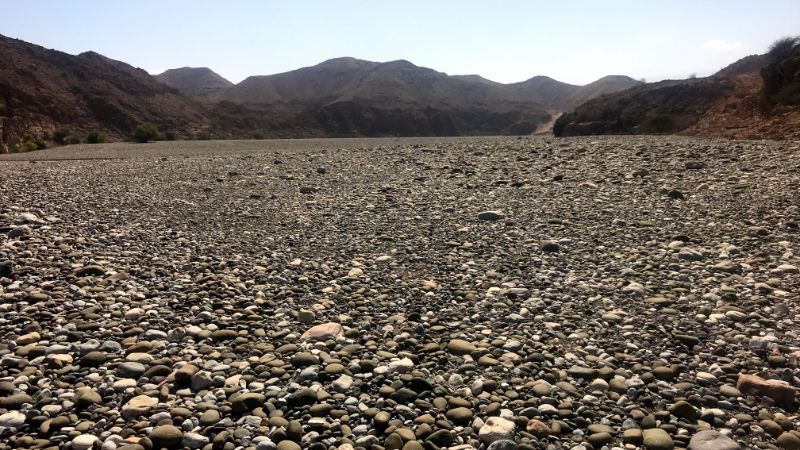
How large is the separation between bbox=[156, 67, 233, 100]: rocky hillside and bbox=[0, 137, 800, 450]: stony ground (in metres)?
105

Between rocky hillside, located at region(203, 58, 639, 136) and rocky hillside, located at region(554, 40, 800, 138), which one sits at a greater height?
rocky hillside, located at region(203, 58, 639, 136)

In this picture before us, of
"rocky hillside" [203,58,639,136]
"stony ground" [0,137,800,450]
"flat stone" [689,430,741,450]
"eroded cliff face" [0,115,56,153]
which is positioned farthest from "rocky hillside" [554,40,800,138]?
"rocky hillside" [203,58,639,136]

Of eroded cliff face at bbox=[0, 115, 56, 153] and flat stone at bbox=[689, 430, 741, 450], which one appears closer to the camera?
flat stone at bbox=[689, 430, 741, 450]

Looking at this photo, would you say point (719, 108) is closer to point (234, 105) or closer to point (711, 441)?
point (711, 441)

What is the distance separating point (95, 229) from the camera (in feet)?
24.3

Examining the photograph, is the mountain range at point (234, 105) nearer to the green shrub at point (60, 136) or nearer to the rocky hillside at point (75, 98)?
the rocky hillside at point (75, 98)

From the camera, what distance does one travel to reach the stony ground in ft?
10.3

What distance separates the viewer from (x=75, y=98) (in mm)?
47094

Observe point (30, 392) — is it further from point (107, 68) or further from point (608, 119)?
point (107, 68)

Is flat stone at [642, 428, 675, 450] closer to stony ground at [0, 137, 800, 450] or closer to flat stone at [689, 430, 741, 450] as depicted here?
stony ground at [0, 137, 800, 450]

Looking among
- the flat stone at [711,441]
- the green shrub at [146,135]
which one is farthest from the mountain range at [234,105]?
the flat stone at [711,441]

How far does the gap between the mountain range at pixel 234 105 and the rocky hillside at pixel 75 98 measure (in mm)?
98

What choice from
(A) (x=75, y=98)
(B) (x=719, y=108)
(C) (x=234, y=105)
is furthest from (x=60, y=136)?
(B) (x=719, y=108)

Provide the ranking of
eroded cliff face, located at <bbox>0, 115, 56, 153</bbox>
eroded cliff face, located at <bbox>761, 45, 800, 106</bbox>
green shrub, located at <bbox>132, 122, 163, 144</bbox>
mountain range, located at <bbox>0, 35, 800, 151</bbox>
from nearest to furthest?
1. eroded cliff face, located at <bbox>761, 45, 800, 106</bbox>
2. mountain range, located at <bbox>0, 35, 800, 151</bbox>
3. eroded cliff face, located at <bbox>0, 115, 56, 153</bbox>
4. green shrub, located at <bbox>132, 122, 163, 144</bbox>
